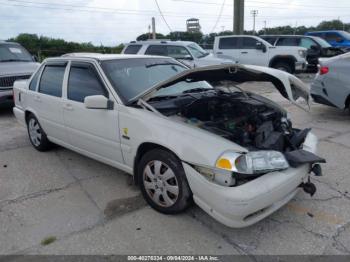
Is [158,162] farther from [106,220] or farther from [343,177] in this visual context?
[343,177]

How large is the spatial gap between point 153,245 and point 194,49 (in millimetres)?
10306

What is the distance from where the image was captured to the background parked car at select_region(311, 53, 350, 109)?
6508 millimetres

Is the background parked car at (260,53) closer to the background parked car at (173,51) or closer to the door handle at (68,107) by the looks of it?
the background parked car at (173,51)

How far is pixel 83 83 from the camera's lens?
13.5 ft

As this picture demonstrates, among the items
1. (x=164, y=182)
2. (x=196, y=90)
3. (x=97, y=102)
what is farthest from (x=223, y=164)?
(x=196, y=90)

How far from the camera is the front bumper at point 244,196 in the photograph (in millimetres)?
2588

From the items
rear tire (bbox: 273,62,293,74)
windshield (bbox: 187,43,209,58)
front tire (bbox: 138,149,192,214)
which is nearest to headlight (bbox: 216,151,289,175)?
front tire (bbox: 138,149,192,214)

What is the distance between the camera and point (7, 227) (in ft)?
10.4

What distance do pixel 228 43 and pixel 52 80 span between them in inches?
458

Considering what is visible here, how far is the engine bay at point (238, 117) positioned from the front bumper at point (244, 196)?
399 mm

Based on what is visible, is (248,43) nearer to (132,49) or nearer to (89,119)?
(132,49)

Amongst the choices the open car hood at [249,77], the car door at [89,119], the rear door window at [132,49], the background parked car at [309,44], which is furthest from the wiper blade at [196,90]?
the background parked car at [309,44]

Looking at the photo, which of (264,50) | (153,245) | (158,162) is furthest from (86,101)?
(264,50)

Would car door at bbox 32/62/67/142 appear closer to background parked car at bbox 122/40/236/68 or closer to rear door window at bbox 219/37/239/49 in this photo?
background parked car at bbox 122/40/236/68
